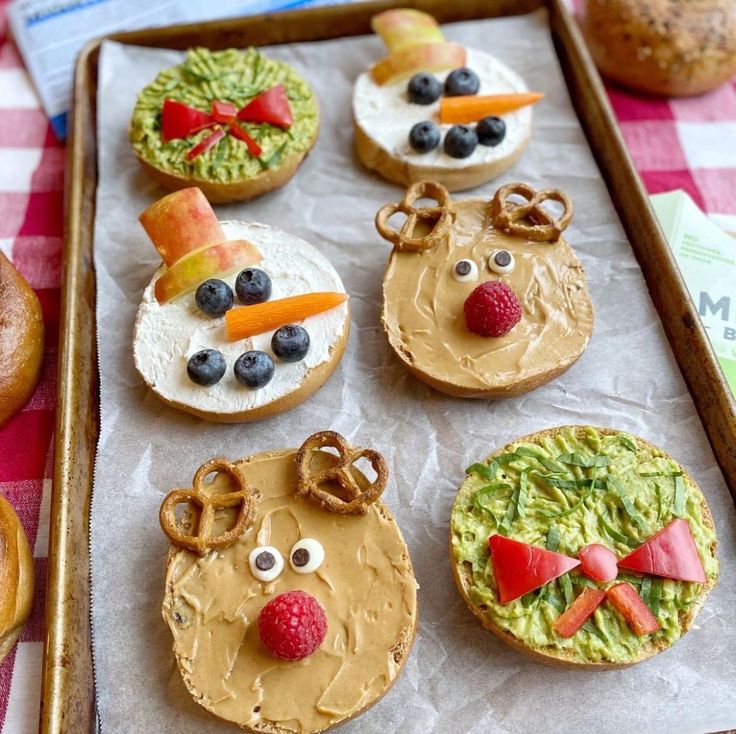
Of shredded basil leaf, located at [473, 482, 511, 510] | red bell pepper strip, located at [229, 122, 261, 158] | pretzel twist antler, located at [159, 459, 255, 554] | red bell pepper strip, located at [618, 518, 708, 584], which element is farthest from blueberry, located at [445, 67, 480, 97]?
red bell pepper strip, located at [618, 518, 708, 584]

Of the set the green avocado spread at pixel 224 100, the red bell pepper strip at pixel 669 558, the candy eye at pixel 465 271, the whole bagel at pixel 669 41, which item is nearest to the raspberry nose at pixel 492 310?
the candy eye at pixel 465 271

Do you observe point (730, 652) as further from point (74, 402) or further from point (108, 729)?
point (74, 402)

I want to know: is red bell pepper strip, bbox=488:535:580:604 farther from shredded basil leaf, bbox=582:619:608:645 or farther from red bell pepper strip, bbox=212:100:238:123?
red bell pepper strip, bbox=212:100:238:123

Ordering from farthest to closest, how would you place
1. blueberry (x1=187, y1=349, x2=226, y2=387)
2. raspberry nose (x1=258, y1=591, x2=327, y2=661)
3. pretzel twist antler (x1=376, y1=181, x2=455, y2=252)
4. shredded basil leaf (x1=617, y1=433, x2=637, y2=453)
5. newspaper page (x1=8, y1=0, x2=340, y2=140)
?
1. newspaper page (x1=8, y1=0, x2=340, y2=140)
2. pretzel twist antler (x1=376, y1=181, x2=455, y2=252)
3. blueberry (x1=187, y1=349, x2=226, y2=387)
4. shredded basil leaf (x1=617, y1=433, x2=637, y2=453)
5. raspberry nose (x1=258, y1=591, x2=327, y2=661)

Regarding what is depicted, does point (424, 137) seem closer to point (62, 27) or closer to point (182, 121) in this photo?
point (182, 121)

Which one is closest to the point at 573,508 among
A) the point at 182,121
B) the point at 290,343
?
the point at 290,343

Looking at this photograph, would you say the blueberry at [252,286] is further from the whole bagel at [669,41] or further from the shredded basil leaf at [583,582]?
the whole bagel at [669,41]
